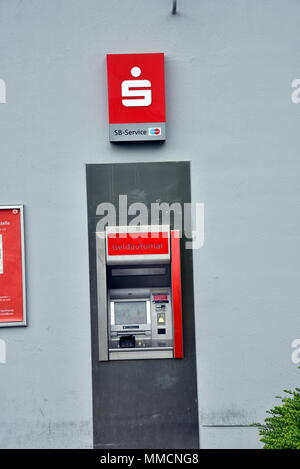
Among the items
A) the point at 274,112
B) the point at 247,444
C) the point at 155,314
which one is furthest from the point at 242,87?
Result: the point at 247,444

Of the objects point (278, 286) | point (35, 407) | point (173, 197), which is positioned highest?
point (173, 197)

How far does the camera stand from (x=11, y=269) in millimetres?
5559

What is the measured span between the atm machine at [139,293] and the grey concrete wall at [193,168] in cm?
19

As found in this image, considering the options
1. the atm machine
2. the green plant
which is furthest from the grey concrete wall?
the green plant

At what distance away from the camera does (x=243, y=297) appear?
5621 mm

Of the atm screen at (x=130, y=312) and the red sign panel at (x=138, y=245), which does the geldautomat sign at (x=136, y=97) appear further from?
the atm screen at (x=130, y=312)

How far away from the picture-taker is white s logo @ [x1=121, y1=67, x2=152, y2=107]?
555cm

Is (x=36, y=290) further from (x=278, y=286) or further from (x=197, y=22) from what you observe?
(x=197, y=22)

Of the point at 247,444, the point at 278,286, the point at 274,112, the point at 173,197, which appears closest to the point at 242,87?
the point at 274,112

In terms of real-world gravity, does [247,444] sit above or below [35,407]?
below

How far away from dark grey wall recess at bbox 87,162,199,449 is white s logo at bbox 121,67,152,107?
0.58m

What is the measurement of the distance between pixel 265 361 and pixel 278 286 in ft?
2.12

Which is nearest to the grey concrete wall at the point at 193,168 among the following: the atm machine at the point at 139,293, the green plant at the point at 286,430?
the atm machine at the point at 139,293
